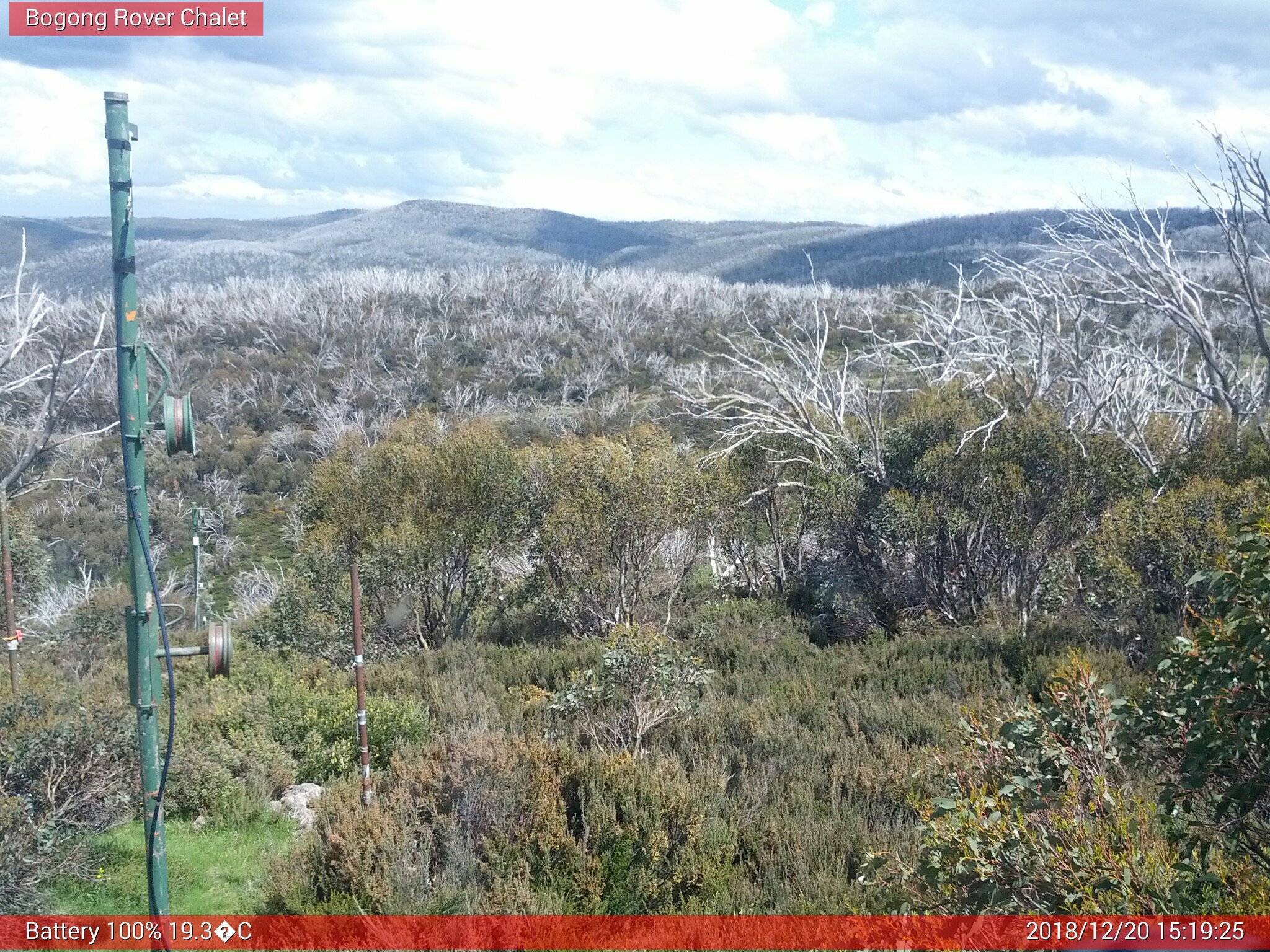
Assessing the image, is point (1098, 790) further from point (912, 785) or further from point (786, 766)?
point (786, 766)

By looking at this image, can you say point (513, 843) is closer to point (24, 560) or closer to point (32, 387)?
point (24, 560)

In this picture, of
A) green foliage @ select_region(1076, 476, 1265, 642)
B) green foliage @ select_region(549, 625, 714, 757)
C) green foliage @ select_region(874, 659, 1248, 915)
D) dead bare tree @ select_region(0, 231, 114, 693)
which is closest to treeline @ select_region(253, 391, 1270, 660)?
green foliage @ select_region(1076, 476, 1265, 642)

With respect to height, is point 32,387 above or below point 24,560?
above

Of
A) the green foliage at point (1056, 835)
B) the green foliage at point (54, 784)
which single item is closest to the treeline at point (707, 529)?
the green foliage at point (54, 784)

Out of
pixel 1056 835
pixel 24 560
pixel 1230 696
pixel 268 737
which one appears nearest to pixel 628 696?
pixel 268 737
